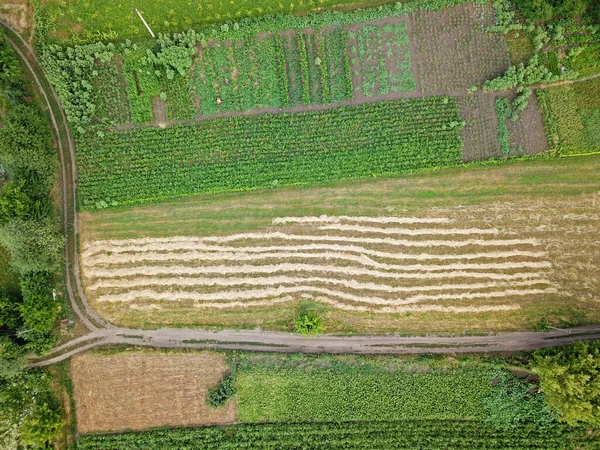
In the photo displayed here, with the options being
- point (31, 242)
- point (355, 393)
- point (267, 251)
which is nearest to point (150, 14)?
point (31, 242)

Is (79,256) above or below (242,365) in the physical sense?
above

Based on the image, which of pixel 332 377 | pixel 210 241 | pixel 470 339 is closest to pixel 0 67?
pixel 210 241

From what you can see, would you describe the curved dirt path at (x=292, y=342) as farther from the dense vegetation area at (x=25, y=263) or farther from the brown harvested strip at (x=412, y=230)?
the brown harvested strip at (x=412, y=230)


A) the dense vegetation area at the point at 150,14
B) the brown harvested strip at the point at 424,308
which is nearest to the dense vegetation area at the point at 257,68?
the dense vegetation area at the point at 150,14

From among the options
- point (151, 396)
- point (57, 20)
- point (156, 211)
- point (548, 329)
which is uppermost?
point (57, 20)

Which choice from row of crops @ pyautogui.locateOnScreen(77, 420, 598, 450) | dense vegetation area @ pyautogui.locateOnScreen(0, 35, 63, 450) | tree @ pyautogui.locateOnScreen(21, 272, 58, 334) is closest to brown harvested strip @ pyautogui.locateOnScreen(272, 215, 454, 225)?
row of crops @ pyautogui.locateOnScreen(77, 420, 598, 450)

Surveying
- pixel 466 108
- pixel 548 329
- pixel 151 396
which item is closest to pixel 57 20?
pixel 151 396

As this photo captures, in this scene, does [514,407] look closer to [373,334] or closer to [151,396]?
[373,334]
